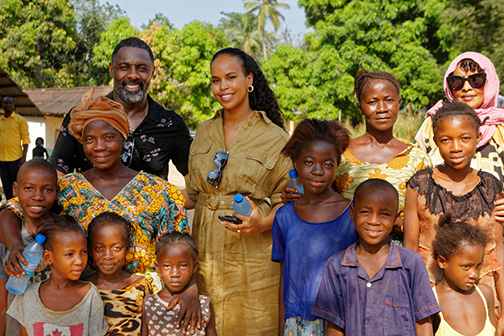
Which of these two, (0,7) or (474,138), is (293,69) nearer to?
(0,7)

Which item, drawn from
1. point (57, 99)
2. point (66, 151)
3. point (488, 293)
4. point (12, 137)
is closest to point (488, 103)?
point (488, 293)

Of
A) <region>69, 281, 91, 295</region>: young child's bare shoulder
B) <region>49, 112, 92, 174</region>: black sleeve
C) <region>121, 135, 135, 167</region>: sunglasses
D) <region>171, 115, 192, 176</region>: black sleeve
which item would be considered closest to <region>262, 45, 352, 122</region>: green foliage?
<region>171, 115, 192, 176</region>: black sleeve

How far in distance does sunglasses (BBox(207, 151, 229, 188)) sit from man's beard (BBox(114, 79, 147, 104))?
940mm

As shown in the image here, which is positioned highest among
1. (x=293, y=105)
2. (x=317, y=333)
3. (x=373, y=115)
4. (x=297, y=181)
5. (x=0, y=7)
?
(x=0, y=7)

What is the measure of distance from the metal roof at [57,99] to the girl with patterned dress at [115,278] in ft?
59.0

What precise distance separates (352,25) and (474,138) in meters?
20.6

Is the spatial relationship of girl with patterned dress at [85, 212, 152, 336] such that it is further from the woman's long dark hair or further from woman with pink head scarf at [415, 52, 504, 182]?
woman with pink head scarf at [415, 52, 504, 182]

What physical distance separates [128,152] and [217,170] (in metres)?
0.86

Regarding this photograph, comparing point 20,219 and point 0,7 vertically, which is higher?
point 0,7

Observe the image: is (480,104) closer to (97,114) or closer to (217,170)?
(217,170)

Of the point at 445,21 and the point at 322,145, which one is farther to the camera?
the point at 445,21

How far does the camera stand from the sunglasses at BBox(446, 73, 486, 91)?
3.46 meters

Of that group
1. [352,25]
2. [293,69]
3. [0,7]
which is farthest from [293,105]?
[0,7]

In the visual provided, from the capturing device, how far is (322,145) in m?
2.83
